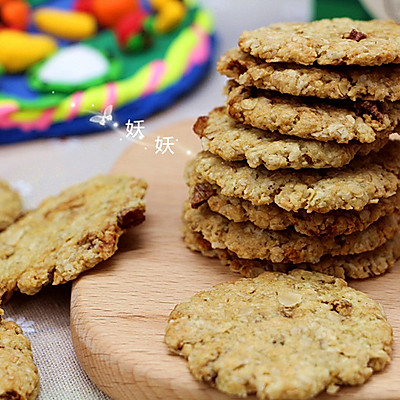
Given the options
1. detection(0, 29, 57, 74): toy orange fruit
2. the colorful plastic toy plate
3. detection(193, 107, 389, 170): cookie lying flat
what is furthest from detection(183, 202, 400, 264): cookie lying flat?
detection(0, 29, 57, 74): toy orange fruit

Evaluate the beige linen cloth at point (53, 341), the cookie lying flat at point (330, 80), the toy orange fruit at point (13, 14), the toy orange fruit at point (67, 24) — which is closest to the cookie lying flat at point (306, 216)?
the cookie lying flat at point (330, 80)

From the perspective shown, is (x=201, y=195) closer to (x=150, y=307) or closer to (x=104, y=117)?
(x=150, y=307)

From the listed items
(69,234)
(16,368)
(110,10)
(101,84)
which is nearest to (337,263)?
(69,234)

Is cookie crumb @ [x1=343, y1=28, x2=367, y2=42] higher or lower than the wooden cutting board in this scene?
higher

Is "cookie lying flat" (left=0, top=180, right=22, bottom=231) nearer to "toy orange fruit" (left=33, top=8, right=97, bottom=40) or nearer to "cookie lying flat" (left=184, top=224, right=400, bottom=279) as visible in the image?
"cookie lying flat" (left=184, top=224, right=400, bottom=279)

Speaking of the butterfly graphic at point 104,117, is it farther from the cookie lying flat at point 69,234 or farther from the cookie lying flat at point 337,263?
the cookie lying flat at point 337,263
